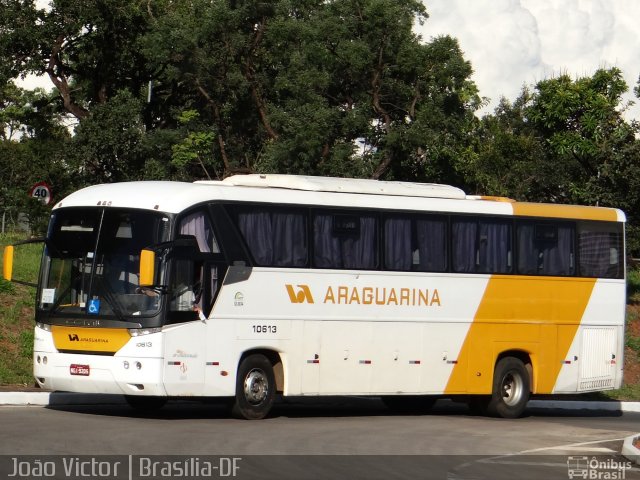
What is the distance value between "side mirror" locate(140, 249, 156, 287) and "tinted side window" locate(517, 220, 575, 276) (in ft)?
27.0

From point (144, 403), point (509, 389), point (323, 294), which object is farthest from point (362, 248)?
point (509, 389)

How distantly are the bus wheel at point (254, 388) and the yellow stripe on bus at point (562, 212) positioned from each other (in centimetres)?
629

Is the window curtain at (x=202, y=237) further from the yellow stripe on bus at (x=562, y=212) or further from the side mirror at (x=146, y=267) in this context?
the yellow stripe on bus at (x=562, y=212)

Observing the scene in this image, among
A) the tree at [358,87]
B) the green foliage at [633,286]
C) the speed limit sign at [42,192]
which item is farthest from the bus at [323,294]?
the speed limit sign at [42,192]

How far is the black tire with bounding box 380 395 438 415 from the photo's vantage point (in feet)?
79.3

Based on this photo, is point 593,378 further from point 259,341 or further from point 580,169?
point 580,169

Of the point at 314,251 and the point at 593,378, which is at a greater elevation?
the point at 314,251

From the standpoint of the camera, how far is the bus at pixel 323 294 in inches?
733

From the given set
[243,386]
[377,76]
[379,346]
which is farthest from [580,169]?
[243,386]

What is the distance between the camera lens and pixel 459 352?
2261cm

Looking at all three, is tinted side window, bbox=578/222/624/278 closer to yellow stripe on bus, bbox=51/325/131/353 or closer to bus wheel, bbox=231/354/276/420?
bus wheel, bbox=231/354/276/420

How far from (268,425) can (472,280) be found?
18.8ft

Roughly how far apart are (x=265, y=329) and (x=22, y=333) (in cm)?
963

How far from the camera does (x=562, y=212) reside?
2438 centimetres
